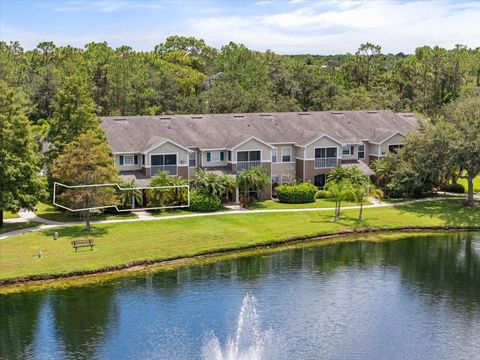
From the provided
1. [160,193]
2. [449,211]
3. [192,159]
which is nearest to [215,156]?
[192,159]

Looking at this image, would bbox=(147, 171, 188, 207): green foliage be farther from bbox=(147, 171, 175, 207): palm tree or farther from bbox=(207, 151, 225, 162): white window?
bbox=(207, 151, 225, 162): white window

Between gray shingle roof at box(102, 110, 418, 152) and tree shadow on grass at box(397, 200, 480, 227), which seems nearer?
tree shadow on grass at box(397, 200, 480, 227)

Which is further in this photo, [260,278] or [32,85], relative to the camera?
[32,85]

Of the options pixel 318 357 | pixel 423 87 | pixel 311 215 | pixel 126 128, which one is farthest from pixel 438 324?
pixel 423 87

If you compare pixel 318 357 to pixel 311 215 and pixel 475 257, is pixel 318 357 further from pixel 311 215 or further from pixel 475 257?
pixel 311 215

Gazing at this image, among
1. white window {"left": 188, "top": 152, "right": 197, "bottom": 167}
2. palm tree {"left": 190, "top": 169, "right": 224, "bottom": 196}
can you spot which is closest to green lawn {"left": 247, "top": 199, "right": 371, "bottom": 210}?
palm tree {"left": 190, "top": 169, "right": 224, "bottom": 196}

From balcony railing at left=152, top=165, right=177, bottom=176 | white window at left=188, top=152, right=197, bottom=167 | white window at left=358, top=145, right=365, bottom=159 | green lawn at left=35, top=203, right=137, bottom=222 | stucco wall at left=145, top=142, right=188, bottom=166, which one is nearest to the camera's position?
green lawn at left=35, top=203, right=137, bottom=222
